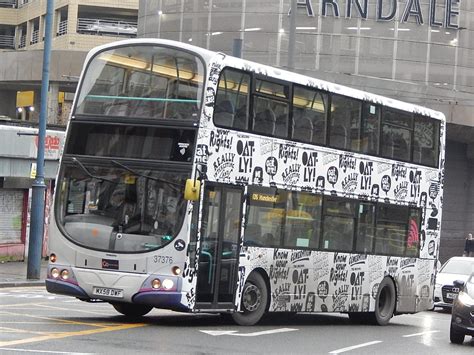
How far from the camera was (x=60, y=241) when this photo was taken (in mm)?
16906

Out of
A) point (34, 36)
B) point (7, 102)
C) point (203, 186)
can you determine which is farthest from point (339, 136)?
point (34, 36)

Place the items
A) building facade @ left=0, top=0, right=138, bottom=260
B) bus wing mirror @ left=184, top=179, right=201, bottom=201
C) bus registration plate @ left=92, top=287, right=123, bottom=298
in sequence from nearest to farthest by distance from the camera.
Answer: bus wing mirror @ left=184, top=179, right=201, bottom=201 < bus registration plate @ left=92, top=287, right=123, bottom=298 < building facade @ left=0, top=0, right=138, bottom=260

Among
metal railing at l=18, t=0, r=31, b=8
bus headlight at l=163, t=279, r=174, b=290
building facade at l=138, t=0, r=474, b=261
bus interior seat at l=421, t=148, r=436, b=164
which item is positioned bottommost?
bus headlight at l=163, t=279, r=174, b=290

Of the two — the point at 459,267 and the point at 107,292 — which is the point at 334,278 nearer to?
the point at 107,292

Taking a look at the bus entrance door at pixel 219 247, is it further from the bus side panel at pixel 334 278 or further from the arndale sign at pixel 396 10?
A: the arndale sign at pixel 396 10

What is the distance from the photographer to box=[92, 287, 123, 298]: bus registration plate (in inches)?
647

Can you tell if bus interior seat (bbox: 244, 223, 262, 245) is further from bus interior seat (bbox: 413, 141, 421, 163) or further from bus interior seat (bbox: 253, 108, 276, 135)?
bus interior seat (bbox: 413, 141, 421, 163)

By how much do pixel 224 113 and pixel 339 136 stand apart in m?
3.52

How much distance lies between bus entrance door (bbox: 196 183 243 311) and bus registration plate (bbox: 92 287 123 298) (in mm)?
1184

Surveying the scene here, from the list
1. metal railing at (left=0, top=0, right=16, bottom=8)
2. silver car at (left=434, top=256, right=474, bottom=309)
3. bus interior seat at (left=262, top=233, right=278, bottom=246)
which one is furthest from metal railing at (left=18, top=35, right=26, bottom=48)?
bus interior seat at (left=262, top=233, right=278, bottom=246)

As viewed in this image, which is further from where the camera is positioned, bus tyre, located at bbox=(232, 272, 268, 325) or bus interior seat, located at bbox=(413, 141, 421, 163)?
bus interior seat, located at bbox=(413, 141, 421, 163)

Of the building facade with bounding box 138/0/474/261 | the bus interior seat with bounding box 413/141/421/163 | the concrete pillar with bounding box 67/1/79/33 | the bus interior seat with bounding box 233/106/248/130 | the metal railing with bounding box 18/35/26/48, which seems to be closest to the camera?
the bus interior seat with bounding box 233/106/248/130

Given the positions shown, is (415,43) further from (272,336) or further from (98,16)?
(272,336)

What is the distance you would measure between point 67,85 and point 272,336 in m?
48.1
